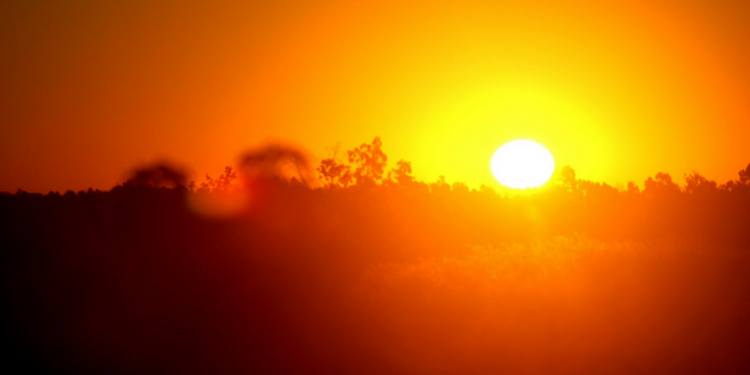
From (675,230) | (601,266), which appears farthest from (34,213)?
(675,230)

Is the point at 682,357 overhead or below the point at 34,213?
below

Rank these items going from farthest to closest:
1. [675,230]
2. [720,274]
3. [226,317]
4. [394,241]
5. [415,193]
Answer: [415,193] → [675,230] → [394,241] → [720,274] → [226,317]

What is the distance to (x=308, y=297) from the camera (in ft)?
60.3

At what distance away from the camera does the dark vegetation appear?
14.2m

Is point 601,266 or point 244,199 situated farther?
point 244,199

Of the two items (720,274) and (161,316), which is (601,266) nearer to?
(720,274)

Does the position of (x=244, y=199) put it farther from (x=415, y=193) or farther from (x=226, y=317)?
(x=226, y=317)

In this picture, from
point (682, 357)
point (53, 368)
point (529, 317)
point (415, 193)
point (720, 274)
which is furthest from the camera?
point (415, 193)

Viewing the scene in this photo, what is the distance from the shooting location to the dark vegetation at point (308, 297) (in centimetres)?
1420

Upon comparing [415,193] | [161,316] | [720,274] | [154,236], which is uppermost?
[415,193]

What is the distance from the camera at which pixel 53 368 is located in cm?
1435

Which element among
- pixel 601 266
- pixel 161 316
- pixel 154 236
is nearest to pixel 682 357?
pixel 601 266

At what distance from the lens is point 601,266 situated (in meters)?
19.8

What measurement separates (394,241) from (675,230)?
57.9 ft
